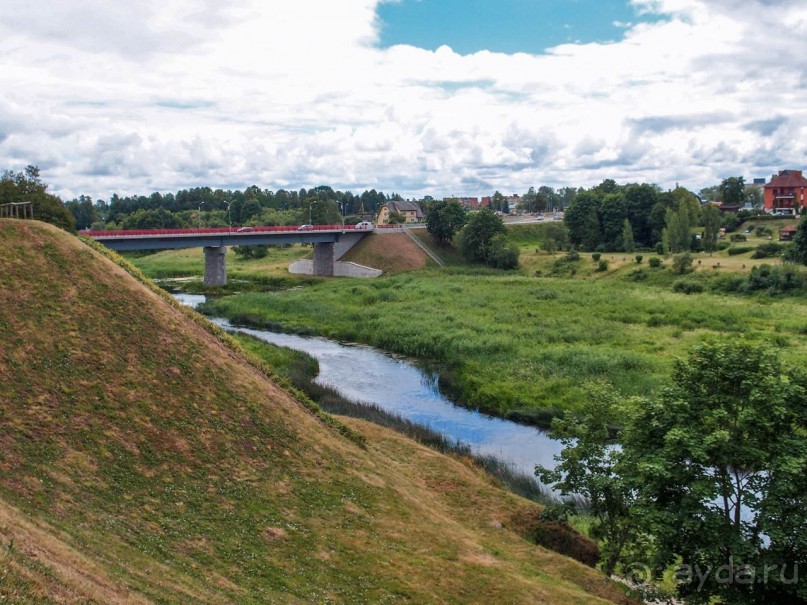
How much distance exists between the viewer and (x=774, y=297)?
7656 cm

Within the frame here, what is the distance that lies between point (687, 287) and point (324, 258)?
6475cm

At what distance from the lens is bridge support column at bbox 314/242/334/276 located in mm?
125938

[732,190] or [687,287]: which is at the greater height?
[732,190]

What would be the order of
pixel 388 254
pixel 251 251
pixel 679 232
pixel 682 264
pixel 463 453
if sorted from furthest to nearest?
pixel 251 251, pixel 388 254, pixel 679 232, pixel 682 264, pixel 463 453

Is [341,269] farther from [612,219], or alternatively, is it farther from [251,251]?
[612,219]

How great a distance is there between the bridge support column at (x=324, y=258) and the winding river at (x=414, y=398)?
54.6 m

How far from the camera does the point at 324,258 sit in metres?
127

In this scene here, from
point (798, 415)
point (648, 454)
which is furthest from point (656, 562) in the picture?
point (798, 415)

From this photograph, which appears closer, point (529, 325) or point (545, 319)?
point (529, 325)

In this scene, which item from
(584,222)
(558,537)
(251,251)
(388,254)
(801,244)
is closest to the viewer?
(558,537)

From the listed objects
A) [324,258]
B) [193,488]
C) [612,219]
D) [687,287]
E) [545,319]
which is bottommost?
[193,488]

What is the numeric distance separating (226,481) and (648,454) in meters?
15.6

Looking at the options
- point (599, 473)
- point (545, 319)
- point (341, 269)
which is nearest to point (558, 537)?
point (599, 473)

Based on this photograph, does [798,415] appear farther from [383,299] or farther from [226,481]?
[383,299]
